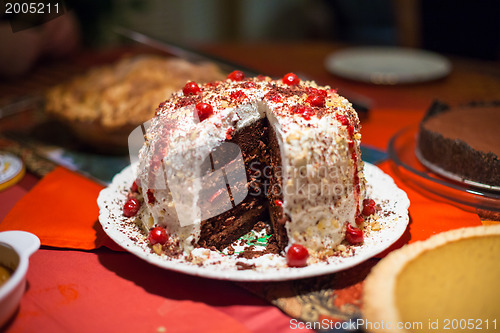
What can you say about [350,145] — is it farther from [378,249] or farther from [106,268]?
[106,268]

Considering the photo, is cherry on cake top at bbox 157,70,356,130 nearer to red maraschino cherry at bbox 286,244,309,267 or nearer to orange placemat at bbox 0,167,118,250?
red maraschino cherry at bbox 286,244,309,267

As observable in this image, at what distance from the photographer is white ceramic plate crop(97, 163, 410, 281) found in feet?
4.64

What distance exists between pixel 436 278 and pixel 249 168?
2.83 ft

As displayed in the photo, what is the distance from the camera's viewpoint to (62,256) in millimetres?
1731

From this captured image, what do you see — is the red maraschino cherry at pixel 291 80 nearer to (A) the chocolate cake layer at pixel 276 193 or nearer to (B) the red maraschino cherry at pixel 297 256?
(A) the chocolate cake layer at pixel 276 193

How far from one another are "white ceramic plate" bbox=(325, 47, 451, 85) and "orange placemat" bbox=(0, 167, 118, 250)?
2.40 m

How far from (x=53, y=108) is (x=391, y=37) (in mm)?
5183

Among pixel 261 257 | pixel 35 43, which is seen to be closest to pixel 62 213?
pixel 261 257

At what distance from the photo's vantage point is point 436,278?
133 centimetres

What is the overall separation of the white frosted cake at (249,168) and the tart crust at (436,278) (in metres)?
0.33

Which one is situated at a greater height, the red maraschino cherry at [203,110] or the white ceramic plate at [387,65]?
the red maraschino cherry at [203,110]

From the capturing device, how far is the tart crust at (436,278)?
3.91ft

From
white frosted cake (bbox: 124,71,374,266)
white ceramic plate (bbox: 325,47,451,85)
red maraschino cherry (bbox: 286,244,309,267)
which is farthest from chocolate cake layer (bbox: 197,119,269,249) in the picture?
white ceramic plate (bbox: 325,47,451,85)

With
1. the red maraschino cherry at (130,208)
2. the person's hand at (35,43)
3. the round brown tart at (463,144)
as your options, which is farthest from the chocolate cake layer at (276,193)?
the person's hand at (35,43)
